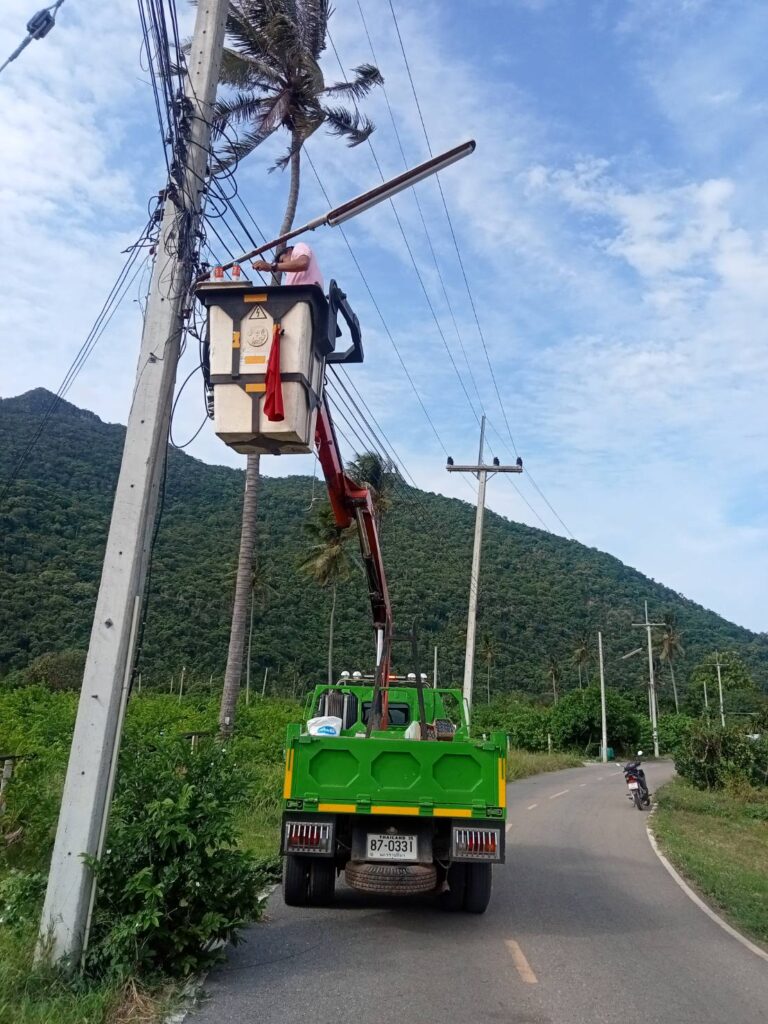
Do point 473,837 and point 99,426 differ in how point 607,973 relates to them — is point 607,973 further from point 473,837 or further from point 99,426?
point 99,426

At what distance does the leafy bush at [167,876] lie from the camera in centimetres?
534

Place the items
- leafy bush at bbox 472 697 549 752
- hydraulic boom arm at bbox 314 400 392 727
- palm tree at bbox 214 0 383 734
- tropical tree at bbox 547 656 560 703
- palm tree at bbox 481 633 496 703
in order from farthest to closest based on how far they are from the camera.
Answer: tropical tree at bbox 547 656 560 703 → palm tree at bbox 481 633 496 703 → leafy bush at bbox 472 697 549 752 → palm tree at bbox 214 0 383 734 → hydraulic boom arm at bbox 314 400 392 727

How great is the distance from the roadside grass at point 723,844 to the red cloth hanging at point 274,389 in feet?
22.4

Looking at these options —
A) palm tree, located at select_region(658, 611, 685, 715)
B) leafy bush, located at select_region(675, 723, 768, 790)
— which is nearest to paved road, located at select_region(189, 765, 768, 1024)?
leafy bush, located at select_region(675, 723, 768, 790)

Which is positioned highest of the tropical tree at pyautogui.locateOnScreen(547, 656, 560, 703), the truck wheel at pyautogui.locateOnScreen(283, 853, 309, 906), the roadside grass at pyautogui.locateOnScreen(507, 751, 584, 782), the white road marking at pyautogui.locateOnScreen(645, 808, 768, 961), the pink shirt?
the tropical tree at pyautogui.locateOnScreen(547, 656, 560, 703)

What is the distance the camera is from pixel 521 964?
6543 millimetres

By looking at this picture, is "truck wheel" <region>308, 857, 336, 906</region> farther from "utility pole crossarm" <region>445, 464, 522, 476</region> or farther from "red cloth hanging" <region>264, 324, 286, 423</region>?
"utility pole crossarm" <region>445, 464, 522, 476</region>

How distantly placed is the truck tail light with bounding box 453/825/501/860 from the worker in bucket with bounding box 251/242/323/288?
4812 millimetres

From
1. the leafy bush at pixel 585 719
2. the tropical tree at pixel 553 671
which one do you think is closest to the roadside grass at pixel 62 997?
the leafy bush at pixel 585 719

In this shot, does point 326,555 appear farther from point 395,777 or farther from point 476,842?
point 476,842

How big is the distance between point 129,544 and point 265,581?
152ft

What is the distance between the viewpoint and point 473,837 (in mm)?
7500

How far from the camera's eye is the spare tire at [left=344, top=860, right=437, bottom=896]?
753 centimetres


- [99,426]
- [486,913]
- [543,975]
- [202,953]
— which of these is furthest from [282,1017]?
[99,426]
